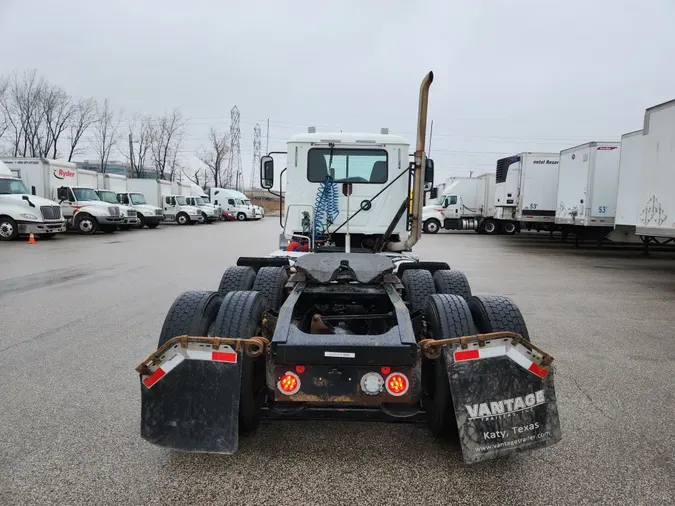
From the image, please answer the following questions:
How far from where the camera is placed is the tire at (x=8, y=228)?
58.1 feet

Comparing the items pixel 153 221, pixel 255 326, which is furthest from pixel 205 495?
pixel 153 221

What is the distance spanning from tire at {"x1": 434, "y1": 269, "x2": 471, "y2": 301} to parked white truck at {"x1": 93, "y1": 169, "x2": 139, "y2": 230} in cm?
2199

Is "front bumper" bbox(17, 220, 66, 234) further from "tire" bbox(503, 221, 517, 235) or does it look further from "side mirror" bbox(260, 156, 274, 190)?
"tire" bbox(503, 221, 517, 235)

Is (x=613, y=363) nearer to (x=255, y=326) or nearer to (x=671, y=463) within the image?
(x=671, y=463)

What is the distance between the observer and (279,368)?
266 cm

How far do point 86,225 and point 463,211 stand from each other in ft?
61.3

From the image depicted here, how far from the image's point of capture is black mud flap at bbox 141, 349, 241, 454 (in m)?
2.62

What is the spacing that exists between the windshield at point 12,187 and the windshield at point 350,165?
1600cm

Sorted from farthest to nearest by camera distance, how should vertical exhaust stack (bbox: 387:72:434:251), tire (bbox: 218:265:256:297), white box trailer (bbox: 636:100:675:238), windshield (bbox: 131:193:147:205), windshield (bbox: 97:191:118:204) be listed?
windshield (bbox: 131:193:147:205)
windshield (bbox: 97:191:118:204)
white box trailer (bbox: 636:100:675:238)
vertical exhaust stack (bbox: 387:72:434:251)
tire (bbox: 218:265:256:297)

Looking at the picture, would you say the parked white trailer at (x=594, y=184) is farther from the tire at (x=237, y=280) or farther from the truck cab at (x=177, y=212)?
the truck cab at (x=177, y=212)

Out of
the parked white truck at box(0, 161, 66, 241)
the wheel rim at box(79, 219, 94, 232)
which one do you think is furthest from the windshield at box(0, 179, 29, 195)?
the wheel rim at box(79, 219, 94, 232)

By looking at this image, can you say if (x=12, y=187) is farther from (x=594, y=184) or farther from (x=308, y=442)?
(x=594, y=184)

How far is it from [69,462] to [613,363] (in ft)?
15.2

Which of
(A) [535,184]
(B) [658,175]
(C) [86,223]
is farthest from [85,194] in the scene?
(B) [658,175]
